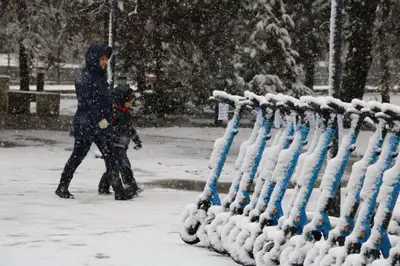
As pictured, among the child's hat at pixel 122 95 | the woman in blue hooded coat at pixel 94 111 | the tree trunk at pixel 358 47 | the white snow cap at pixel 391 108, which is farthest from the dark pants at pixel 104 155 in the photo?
the tree trunk at pixel 358 47

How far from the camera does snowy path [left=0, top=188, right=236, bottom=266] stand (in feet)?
27.5

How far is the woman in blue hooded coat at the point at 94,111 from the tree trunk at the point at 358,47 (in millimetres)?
17621

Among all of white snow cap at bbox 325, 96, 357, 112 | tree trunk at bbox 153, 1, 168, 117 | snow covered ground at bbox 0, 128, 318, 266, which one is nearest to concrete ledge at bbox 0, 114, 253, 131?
tree trunk at bbox 153, 1, 168, 117

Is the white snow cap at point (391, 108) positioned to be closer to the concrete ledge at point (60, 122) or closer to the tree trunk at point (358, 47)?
the concrete ledge at point (60, 122)

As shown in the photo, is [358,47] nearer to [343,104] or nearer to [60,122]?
[60,122]

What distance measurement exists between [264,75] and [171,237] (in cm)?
2238

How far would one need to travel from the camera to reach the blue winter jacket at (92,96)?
40.0 ft

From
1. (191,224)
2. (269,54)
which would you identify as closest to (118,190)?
(191,224)

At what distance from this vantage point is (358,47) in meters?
29.7

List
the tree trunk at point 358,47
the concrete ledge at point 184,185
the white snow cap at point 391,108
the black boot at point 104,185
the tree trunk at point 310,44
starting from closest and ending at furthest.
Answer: the white snow cap at point 391,108
the black boot at point 104,185
the concrete ledge at point 184,185
the tree trunk at point 358,47
the tree trunk at point 310,44

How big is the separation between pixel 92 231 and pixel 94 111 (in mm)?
2714

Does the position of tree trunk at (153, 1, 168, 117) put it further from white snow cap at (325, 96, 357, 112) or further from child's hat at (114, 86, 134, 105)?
white snow cap at (325, 96, 357, 112)

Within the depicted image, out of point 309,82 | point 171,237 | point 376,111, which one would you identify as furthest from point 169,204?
point 309,82

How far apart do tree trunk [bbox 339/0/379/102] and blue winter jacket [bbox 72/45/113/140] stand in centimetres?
1770
